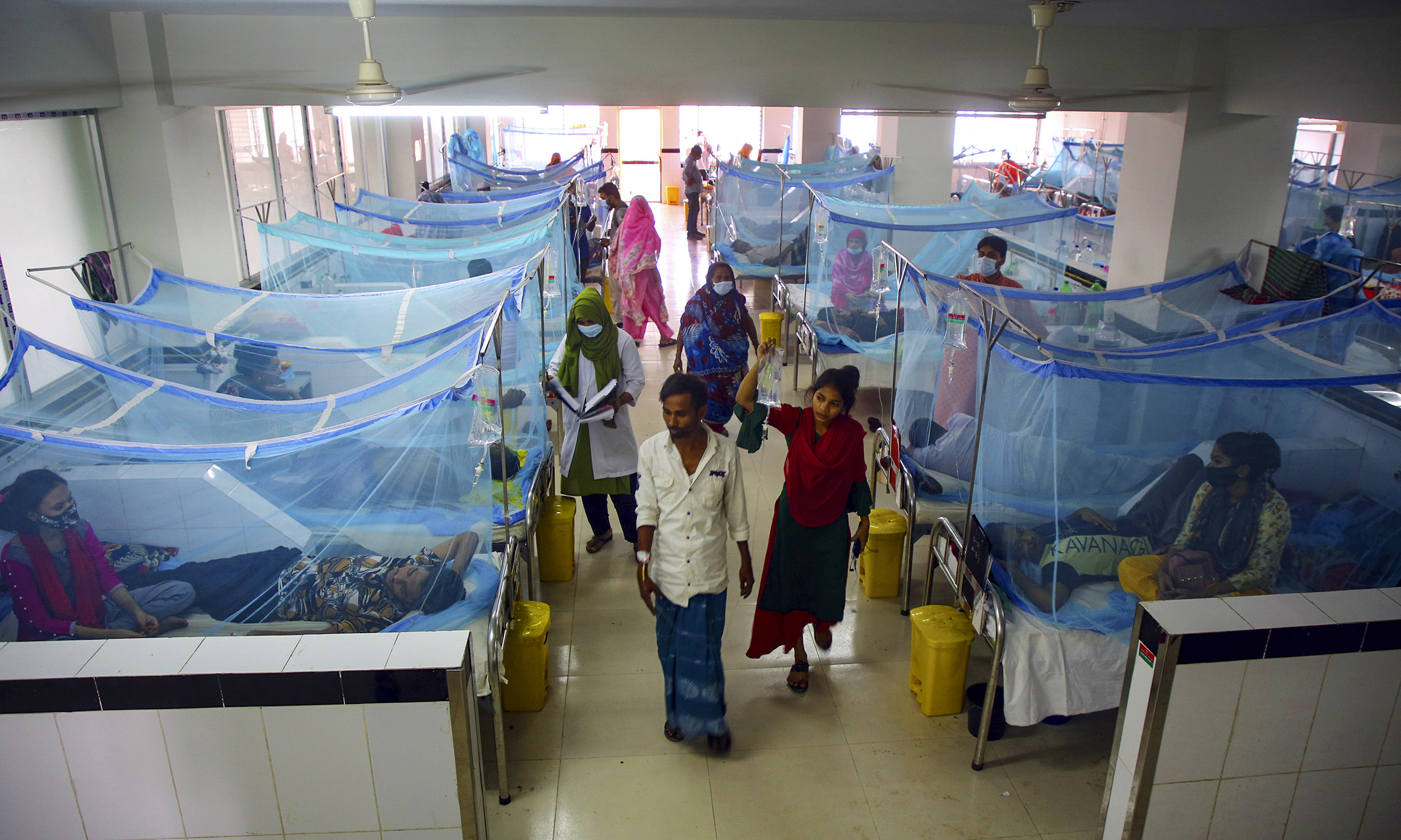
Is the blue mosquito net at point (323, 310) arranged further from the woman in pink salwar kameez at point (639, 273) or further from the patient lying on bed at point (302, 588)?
the woman in pink salwar kameez at point (639, 273)

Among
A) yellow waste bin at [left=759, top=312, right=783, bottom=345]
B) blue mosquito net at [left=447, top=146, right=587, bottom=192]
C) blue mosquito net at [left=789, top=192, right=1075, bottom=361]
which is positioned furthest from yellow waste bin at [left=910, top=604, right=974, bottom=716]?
blue mosquito net at [left=447, top=146, right=587, bottom=192]

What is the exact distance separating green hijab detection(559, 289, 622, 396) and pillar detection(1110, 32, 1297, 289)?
12.2 ft

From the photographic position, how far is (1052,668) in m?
3.42

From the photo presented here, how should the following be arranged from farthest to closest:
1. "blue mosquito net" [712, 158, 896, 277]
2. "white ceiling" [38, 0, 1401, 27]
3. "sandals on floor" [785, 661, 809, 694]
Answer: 1. "blue mosquito net" [712, 158, 896, 277]
2. "white ceiling" [38, 0, 1401, 27]
3. "sandals on floor" [785, 661, 809, 694]

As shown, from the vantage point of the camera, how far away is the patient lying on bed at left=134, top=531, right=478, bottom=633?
3.29 metres

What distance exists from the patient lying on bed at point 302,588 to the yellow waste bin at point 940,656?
1984 millimetres

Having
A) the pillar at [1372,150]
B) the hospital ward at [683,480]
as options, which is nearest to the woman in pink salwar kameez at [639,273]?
the hospital ward at [683,480]

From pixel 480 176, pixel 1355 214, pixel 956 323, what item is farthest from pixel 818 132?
pixel 956 323

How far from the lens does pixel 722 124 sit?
1938 centimetres

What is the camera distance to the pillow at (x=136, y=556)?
10.8ft

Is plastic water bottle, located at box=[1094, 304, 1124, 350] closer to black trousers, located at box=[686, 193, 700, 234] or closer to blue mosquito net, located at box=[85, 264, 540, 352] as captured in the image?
blue mosquito net, located at box=[85, 264, 540, 352]

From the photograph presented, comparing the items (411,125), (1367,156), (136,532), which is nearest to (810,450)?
(136,532)

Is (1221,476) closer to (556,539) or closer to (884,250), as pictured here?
(556,539)

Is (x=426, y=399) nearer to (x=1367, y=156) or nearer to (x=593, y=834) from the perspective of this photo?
(x=593, y=834)
